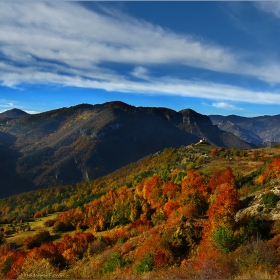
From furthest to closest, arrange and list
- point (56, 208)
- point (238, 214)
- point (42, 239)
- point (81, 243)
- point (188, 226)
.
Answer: point (56, 208) < point (42, 239) < point (81, 243) < point (238, 214) < point (188, 226)

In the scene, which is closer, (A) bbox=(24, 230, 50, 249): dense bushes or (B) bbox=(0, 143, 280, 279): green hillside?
(B) bbox=(0, 143, 280, 279): green hillside

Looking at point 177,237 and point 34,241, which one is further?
point 34,241

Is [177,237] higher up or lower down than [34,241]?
higher up

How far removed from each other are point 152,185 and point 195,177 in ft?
61.2

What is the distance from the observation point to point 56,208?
14725 centimetres

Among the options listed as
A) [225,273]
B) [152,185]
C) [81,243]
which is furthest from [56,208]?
[225,273]

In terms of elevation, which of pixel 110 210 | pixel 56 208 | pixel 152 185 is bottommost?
pixel 56 208

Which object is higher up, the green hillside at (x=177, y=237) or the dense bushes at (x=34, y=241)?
the green hillside at (x=177, y=237)

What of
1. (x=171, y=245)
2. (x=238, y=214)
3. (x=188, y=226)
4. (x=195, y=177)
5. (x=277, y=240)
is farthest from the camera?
(x=195, y=177)

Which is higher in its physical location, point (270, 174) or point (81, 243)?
point (270, 174)

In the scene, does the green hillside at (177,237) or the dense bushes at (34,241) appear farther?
the dense bushes at (34,241)

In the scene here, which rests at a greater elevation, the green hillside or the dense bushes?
the green hillside

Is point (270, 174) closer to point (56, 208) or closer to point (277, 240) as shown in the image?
point (277, 240)

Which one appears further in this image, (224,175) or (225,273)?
(224,175)
